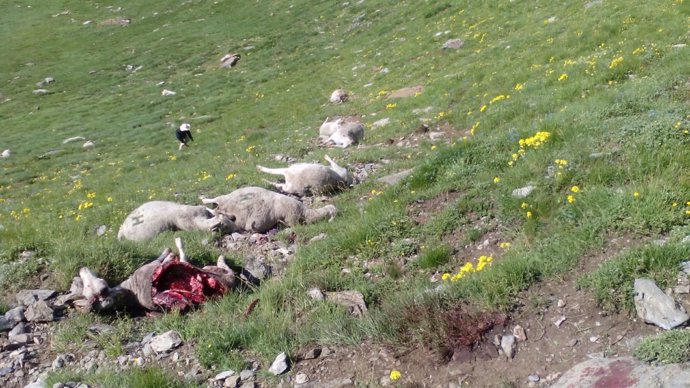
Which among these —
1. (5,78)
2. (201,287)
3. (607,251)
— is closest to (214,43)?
(5,78)

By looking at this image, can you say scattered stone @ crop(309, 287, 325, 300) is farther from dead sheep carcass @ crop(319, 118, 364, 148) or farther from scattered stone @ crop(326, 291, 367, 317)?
dead sheep carcass @ crop(319, 118, 364, 148)

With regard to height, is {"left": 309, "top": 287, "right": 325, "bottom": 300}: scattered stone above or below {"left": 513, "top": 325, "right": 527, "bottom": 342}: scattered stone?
below

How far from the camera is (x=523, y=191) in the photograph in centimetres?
834

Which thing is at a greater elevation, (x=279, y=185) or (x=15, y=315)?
(x=15, y=315)

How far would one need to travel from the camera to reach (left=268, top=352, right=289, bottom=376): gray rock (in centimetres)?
597

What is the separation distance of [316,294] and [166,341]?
1.90m

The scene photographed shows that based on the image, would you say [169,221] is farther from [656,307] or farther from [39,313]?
[656,307]

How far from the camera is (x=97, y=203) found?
1602cm

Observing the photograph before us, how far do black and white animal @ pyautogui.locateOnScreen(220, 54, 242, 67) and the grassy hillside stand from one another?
2.92 ft

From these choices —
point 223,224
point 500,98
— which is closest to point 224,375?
point 223,224

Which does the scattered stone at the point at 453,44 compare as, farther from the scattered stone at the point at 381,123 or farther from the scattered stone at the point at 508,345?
the scattered stone at the point at 508,345

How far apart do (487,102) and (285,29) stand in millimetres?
28354

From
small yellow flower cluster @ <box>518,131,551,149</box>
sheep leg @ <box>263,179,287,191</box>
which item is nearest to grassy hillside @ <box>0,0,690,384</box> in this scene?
small yellow flower cluster @ <box>518,131,551,149</box>

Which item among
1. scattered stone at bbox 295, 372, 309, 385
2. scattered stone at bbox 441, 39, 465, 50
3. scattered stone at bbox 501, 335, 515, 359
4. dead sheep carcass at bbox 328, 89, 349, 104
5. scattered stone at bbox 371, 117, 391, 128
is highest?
scattered stone at bbox 501, 335, 515, 359
